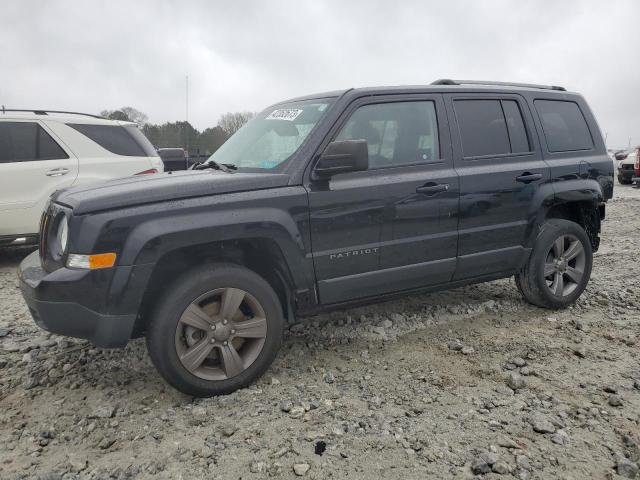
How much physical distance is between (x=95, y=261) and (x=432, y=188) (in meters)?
2.20

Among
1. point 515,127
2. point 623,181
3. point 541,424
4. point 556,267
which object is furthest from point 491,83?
point 623,181

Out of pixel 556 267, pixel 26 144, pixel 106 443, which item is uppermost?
pixel 26 144

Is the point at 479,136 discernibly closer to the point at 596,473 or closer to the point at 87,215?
the point at 596,473

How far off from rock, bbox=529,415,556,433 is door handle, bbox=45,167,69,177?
5.77 meters

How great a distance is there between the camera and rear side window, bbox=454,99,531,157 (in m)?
3.88

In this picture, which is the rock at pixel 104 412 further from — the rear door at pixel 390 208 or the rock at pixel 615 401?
the rock at pixel 615 401

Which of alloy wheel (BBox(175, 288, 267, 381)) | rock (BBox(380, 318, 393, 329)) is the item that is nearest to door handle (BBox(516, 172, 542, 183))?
rock (BBox(380, 318, 393, 329))

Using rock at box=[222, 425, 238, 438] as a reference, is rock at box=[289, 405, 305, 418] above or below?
above

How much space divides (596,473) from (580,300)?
2.69 metres

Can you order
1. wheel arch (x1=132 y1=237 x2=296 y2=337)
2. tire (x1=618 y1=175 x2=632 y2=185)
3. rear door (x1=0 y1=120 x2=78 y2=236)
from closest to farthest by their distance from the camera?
wheel arch (x1=132 y1=237 x2=296 y2=337), rear door (x1=0 y1=120 x2=78 y2=236), tire (x1=618 y1=175 x2=632 y2=185)

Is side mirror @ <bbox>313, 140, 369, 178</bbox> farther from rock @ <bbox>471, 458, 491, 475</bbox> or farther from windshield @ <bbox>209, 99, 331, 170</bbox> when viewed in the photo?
rock @ <bbox>471, 458, 491, 475</bbox>

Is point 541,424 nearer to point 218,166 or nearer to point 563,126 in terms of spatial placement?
point 218,166

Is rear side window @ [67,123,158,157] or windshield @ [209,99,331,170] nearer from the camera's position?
windshield @ [209,99,331,170]

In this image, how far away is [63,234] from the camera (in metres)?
2.91
